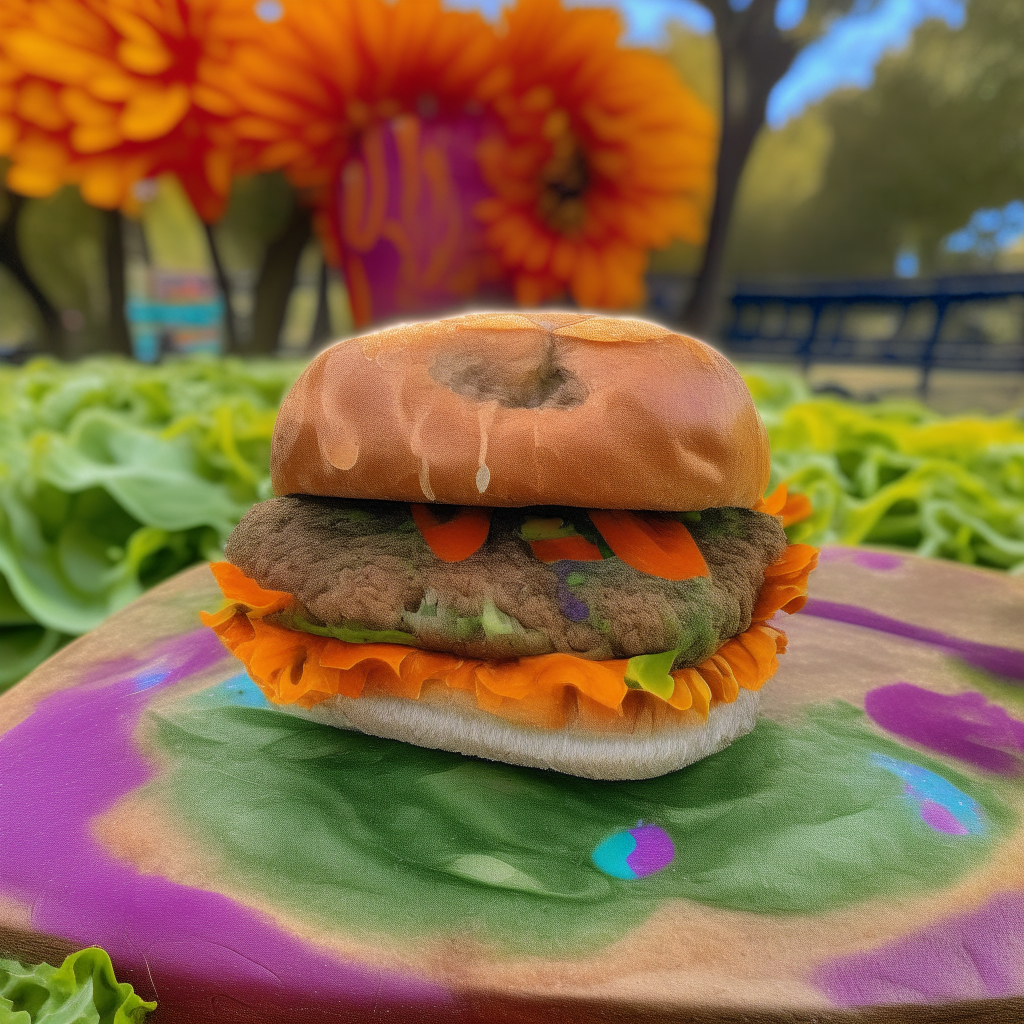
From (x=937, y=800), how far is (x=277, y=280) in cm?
417

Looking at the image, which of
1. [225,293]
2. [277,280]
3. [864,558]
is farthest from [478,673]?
[225,293]

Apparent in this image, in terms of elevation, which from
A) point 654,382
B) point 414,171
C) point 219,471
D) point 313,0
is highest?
point 313,0

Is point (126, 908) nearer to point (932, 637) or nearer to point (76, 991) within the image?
point (76, 991)

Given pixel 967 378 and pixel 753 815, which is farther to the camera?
pixel 967 378

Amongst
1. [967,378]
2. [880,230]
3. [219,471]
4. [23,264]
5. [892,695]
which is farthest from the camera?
[880,230]

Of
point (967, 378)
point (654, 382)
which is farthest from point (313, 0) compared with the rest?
point (967, 378)

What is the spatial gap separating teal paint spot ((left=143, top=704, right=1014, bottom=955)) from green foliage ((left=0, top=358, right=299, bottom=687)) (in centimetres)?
86

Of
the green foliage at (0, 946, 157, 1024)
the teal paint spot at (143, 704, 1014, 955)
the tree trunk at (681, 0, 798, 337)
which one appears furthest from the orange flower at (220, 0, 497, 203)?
the green foliage at (0, 946, 157, 1024)

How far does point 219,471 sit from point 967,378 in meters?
4.79

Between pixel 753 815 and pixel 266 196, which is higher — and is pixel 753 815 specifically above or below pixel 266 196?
below

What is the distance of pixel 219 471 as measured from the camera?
7.05 feet

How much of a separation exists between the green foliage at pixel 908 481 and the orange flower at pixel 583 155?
870 mm

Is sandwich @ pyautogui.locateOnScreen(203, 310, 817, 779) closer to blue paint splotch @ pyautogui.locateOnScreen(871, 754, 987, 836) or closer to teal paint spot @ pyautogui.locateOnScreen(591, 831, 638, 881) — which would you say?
teal paint spot @ pyautogui.locateOnScreen(591, 831, 638, 881)

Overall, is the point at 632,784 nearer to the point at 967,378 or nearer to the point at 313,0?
the point at 313,0
